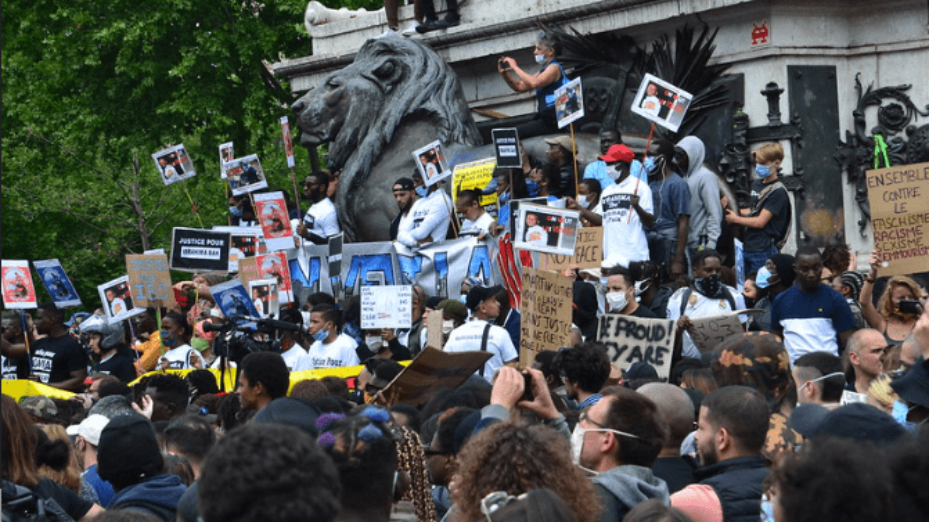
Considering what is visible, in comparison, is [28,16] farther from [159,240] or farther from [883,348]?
[883,348]

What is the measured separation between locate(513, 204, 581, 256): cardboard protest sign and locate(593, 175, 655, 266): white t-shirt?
135cm

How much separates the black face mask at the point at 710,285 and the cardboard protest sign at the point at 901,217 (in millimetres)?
1337

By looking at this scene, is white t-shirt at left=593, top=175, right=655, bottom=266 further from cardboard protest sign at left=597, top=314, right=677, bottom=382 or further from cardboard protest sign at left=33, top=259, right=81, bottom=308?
cardboard protest sign at left=33, top=259, right=81, bottom=308

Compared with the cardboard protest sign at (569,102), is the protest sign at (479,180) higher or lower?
lower

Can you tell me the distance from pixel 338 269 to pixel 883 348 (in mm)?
9190

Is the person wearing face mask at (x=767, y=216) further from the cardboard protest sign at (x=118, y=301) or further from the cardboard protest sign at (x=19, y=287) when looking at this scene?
the cardboard protest sign at (x=19, y=287)

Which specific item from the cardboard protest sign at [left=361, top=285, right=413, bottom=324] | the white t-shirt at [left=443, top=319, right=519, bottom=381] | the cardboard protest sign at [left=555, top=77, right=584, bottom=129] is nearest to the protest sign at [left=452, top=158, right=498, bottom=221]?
the cardboard protest sign at [left=555, top=77, right=584, bottom=129]

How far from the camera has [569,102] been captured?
1573cm

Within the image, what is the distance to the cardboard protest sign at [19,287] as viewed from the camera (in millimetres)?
17016

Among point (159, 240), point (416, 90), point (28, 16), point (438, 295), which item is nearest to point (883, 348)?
point (438, 295)

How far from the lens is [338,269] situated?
16.6 meters

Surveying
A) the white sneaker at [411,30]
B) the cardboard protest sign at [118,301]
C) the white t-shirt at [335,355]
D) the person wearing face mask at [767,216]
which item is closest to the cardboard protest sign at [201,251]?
the cardboard protest sign at [118,301]

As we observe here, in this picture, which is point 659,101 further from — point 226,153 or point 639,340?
point 226,153

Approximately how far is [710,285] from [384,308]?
9.04ft
